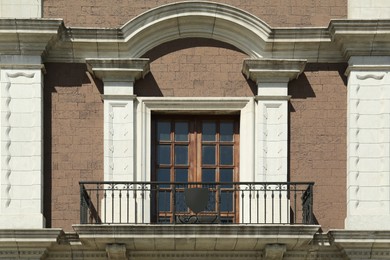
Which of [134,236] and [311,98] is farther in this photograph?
[311,98]

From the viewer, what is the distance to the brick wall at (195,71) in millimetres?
26750

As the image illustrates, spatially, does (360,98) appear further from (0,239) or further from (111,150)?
(0,239)

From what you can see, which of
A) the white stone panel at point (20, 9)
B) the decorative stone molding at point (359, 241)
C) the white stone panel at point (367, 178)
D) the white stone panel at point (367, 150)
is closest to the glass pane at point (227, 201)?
the decorative stone molding at point (359, 241)

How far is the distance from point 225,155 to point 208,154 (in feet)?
0.97

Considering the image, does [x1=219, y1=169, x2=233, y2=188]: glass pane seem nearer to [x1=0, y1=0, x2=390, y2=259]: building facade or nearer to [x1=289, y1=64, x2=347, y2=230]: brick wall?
[x1=0, y1=0, x2=390, y2=259]: building facade

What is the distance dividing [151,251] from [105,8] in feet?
14.5

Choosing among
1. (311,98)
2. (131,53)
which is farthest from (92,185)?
(311,98)

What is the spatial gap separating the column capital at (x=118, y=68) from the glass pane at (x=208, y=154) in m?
1.71

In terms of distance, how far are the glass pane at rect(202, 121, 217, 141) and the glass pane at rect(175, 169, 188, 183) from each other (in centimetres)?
67

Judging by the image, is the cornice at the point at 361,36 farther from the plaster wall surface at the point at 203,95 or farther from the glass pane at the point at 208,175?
the glass pane at the point at 208,175

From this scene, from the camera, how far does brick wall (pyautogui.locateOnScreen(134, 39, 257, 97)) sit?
26750mm

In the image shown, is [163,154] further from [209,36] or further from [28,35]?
[28,35]

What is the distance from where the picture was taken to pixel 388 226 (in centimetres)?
2572

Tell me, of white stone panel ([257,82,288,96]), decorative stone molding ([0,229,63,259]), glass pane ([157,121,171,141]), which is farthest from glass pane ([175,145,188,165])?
decorative stone molding ([0,229,63,259])
